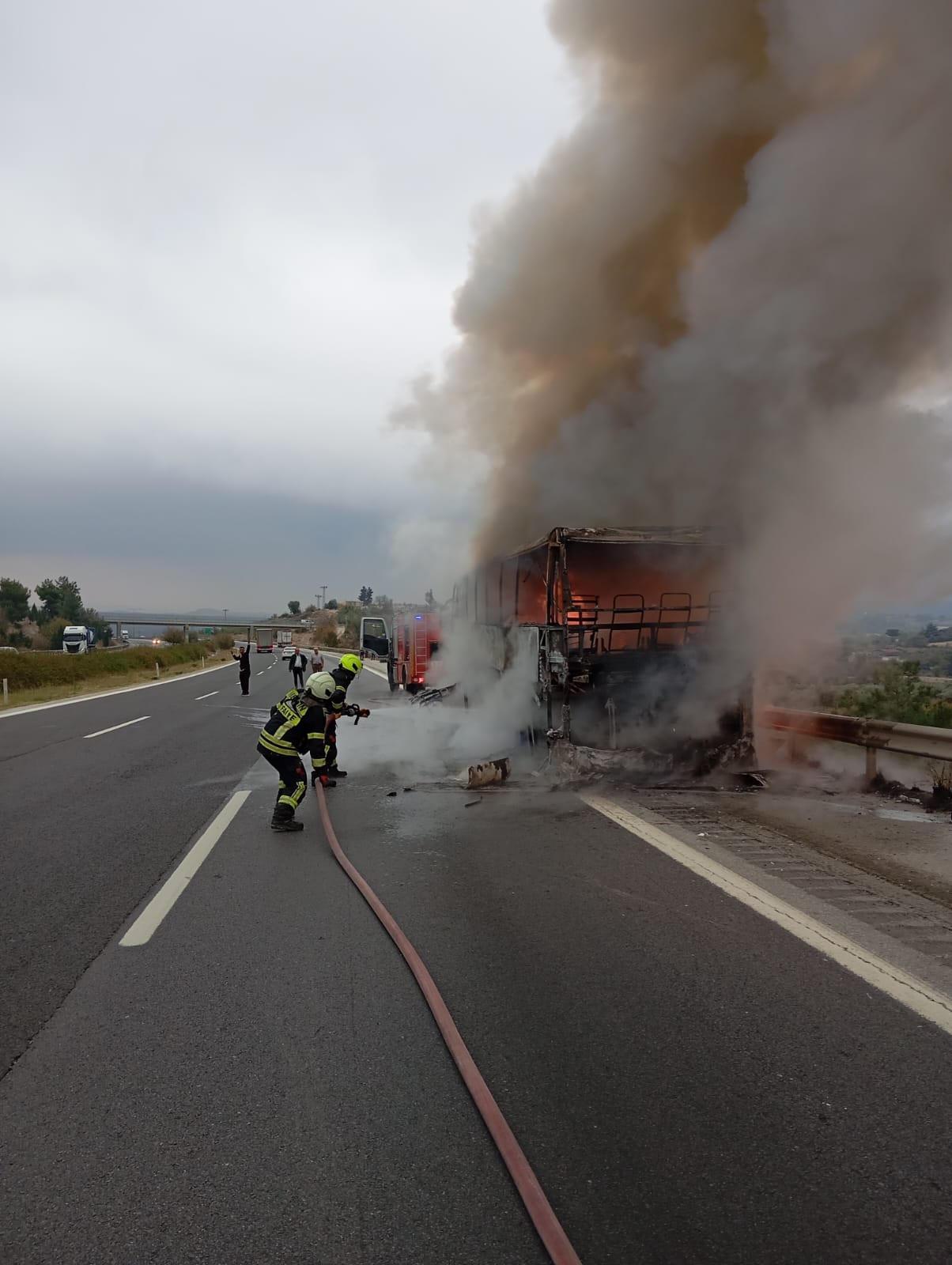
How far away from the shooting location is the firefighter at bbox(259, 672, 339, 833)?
5656 millimetres

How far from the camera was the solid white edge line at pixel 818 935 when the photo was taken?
2.89 meters

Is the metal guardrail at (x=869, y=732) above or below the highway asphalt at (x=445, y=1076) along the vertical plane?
above

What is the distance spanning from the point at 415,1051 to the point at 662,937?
141cm

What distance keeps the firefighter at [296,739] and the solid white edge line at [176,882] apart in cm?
44

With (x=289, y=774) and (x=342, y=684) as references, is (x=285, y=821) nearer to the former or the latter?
(x=289, y=774)

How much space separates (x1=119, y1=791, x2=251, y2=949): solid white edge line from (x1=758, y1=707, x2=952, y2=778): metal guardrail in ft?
17.9

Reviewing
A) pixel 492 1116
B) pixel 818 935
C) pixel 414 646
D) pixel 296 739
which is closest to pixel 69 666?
A: pixel 414 646

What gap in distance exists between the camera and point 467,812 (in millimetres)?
6199

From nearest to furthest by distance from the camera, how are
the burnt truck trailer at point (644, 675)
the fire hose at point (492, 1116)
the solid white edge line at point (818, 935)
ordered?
the fire hose at point (492, 1116)
the solid white edge line at point (818, 935)
the burnt truck trailer at point (644, 675)

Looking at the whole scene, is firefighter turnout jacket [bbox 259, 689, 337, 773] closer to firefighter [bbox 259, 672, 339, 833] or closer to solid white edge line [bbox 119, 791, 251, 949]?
firefighter [bbox 259, 672, 339, 833]

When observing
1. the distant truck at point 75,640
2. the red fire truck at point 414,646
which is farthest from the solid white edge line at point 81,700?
the distant truck at point 75,640

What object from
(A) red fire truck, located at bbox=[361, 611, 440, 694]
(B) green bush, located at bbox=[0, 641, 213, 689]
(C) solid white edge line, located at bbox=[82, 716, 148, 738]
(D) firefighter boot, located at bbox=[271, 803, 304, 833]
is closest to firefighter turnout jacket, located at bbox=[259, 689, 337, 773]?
(D) firefighter boot, located at bbox=[271, 803, 304, 833]

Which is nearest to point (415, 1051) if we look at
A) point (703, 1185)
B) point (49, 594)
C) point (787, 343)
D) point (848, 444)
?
point (703, 1185)

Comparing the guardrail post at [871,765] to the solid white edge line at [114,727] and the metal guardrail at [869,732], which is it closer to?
the metal guardrail at [869,732]
